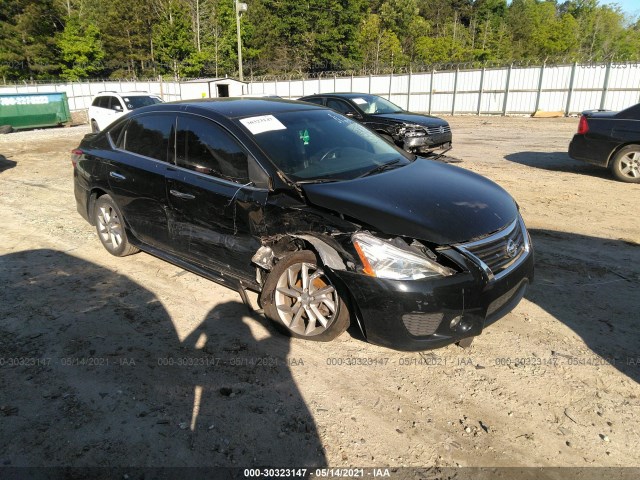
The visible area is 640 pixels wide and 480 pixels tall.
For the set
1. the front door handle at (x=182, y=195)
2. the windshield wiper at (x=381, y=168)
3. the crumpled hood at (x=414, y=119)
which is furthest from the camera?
the crumpled hood at (x=414, y=119)

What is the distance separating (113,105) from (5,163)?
437 centimetres

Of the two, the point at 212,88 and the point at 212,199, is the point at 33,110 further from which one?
the point at 212,199

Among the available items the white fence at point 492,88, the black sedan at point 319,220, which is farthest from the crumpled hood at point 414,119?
the white fence at point 492,88

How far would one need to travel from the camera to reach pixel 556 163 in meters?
10.6

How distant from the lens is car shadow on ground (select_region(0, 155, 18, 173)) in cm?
1212

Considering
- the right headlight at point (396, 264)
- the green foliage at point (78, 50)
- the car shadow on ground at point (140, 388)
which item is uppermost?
the green foliage at point (78, 50)

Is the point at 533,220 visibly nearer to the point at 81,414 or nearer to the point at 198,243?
the point at 198,243

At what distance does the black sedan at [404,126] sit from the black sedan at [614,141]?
2.93 meters

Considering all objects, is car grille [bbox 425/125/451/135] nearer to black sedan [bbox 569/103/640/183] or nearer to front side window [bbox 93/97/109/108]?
black sedan [bbox 569/103/640/183]

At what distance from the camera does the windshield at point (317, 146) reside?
3678 mm

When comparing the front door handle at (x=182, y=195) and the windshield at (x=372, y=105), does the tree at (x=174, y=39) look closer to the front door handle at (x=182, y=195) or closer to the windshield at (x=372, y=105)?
the windshield at (x=372, y=105)

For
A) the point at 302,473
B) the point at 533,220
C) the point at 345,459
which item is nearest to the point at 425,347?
the point at 345,459

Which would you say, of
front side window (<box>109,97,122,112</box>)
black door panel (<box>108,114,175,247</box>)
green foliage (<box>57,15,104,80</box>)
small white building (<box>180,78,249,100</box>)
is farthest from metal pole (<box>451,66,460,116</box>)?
green foliage (<box>57,15,104,80</box>)

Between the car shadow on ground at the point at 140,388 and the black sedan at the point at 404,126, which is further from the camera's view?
the black sedan at the point at 404,126
